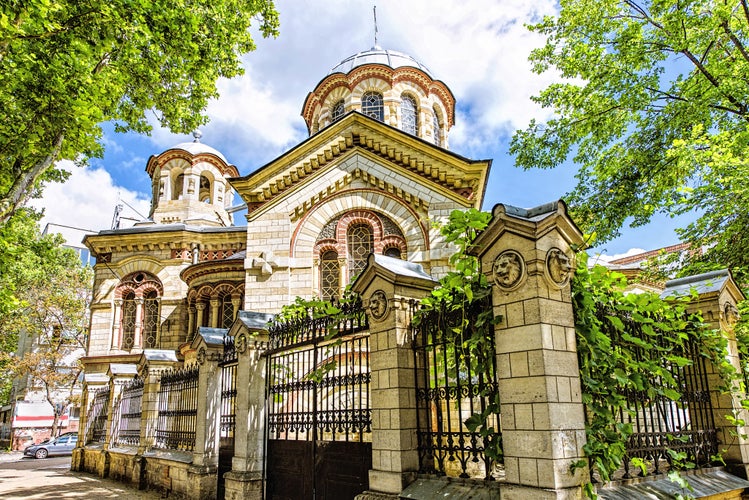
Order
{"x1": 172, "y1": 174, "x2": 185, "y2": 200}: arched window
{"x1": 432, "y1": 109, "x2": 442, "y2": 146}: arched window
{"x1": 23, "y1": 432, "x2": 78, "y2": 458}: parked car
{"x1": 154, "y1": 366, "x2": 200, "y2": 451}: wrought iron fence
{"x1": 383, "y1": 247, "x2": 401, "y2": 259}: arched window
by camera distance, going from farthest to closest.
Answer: {"x1": 172, "y1": 174, "x2": 185, "y2": 200}: arched window < {"x1": 23, "y1": 432, "x2": 78, "y2": 458}: parked car < {"x1": 432, "y1": 109, "x2": 442, "y2": 146}: arched window < {"x1": 383, "y1": 247, "x2": 401, "y2": 259}: arched window < {"x1": 154, "y1": 366, "x2": 200, "y2": 451}: wrought iron fence

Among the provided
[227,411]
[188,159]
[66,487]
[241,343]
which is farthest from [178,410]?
[188,159]

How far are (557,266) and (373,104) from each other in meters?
19.1

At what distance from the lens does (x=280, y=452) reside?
7.50 meters

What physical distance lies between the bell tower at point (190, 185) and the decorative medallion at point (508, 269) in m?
23.9

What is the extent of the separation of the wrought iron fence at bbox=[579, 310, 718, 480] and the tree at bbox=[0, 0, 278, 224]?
379 inches

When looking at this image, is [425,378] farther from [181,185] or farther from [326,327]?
[181,185]

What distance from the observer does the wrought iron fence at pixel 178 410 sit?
10055mm

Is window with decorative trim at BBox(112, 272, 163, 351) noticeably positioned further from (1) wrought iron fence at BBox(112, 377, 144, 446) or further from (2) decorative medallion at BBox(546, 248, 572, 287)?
(2) decorative medallion at BBox(546, 248, 572, 287)

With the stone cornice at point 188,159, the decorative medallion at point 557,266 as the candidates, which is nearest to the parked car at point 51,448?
the stone cornice at point 188,159

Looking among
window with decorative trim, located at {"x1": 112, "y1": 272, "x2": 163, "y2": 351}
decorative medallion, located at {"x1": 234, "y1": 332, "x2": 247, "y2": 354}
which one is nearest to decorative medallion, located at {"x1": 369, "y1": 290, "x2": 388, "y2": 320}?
decorative medallion, located at {"x1": 234, "y1": 332, "x2": 247, "y2": 354}


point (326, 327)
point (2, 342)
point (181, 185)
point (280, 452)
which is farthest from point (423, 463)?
point (2, 342)

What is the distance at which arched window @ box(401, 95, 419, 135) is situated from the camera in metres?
22.0

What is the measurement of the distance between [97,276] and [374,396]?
2134 centimetres

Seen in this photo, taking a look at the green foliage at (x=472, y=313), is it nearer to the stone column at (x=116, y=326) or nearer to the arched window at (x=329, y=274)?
the arched window at (x=329, y=274)
